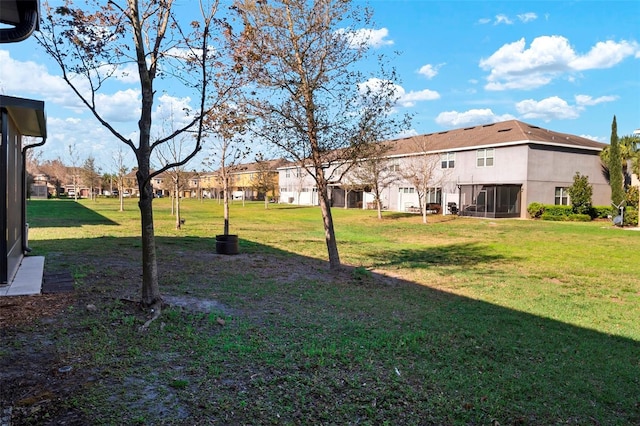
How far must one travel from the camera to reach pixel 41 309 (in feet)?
17.7

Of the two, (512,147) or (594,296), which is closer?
(594,296)

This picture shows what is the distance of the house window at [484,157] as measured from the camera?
108 ft

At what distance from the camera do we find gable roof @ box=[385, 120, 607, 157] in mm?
31453

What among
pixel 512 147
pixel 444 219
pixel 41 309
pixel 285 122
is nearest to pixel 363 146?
pixel 285 122

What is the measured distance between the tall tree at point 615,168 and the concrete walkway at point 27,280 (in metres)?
34.6

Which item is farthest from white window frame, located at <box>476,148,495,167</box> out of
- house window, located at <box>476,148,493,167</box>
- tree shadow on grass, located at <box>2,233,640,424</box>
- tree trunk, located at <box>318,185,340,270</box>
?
tree shadow on grass, located at <box>2,233,640,424</box>

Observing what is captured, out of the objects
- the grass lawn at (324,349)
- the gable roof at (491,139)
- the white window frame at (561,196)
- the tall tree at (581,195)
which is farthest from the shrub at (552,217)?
the grass lawn at (324,349)

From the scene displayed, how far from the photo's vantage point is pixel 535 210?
1188 inches

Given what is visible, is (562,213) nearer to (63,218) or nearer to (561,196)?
(561,196)

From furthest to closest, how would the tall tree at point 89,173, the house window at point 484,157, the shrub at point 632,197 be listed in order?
the tall tree at point 89,173, the house window at point 484,157, the shrub at point 632,197

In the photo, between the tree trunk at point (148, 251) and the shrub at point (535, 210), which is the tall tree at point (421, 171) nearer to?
the shrub at point (535, 210)

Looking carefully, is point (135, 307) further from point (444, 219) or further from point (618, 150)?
point (618, 150)

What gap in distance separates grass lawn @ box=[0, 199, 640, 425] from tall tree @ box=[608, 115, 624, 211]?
25.0 m

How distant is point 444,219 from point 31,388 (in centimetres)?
2954
